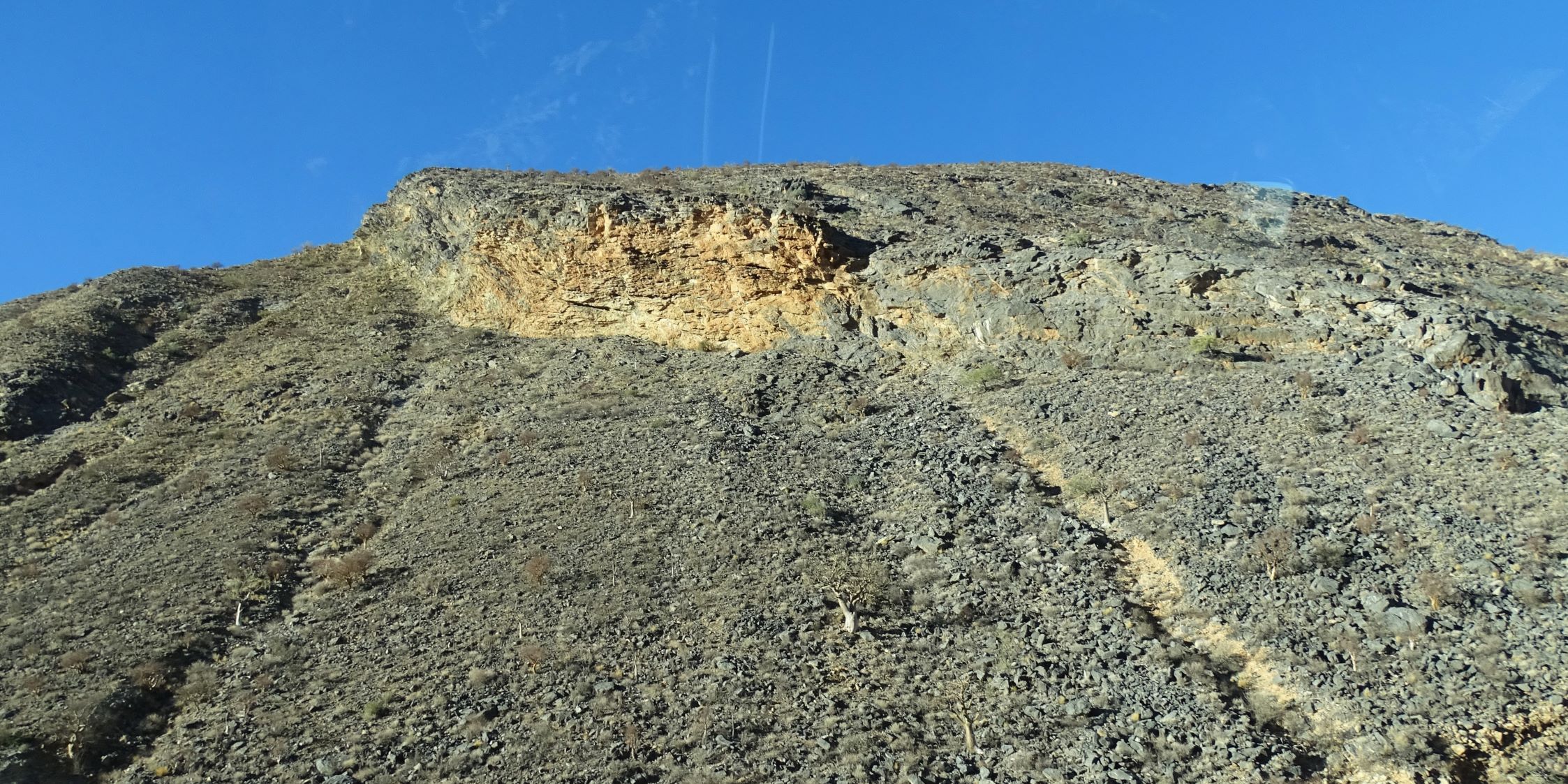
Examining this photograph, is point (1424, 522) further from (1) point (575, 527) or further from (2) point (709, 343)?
(2) point (709, 343)

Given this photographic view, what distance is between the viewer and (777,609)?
13.6m

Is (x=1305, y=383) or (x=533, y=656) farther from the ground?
(x=1305, y=383)

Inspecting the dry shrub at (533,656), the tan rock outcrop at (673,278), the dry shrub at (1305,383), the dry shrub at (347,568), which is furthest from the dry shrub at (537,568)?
the dry shrub at (1305,383)

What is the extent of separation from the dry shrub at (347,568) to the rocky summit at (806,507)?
0.06 m

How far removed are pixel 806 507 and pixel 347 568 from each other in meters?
7.35

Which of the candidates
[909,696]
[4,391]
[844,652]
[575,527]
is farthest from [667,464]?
[4,391]

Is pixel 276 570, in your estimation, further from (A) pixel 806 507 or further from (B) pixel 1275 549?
(B) pixel 1275 549

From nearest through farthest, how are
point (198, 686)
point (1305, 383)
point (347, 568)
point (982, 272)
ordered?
1. point (198, 686)
2. point (347, 568)
3. point (1305, 383)
4. point (982, 272)

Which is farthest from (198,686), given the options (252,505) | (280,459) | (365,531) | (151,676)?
(280,459)

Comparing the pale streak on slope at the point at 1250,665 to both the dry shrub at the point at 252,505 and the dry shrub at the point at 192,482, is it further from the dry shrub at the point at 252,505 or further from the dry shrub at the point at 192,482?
the dry shrub at the point at 192,482

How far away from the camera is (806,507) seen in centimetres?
1638

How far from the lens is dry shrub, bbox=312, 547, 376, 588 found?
1465cm

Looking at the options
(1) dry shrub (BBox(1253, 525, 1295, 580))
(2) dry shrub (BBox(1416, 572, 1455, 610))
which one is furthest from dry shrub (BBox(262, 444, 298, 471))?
(2) dry shrub (BBox(1416, 572, 1455, 610))

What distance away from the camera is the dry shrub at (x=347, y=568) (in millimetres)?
14648
